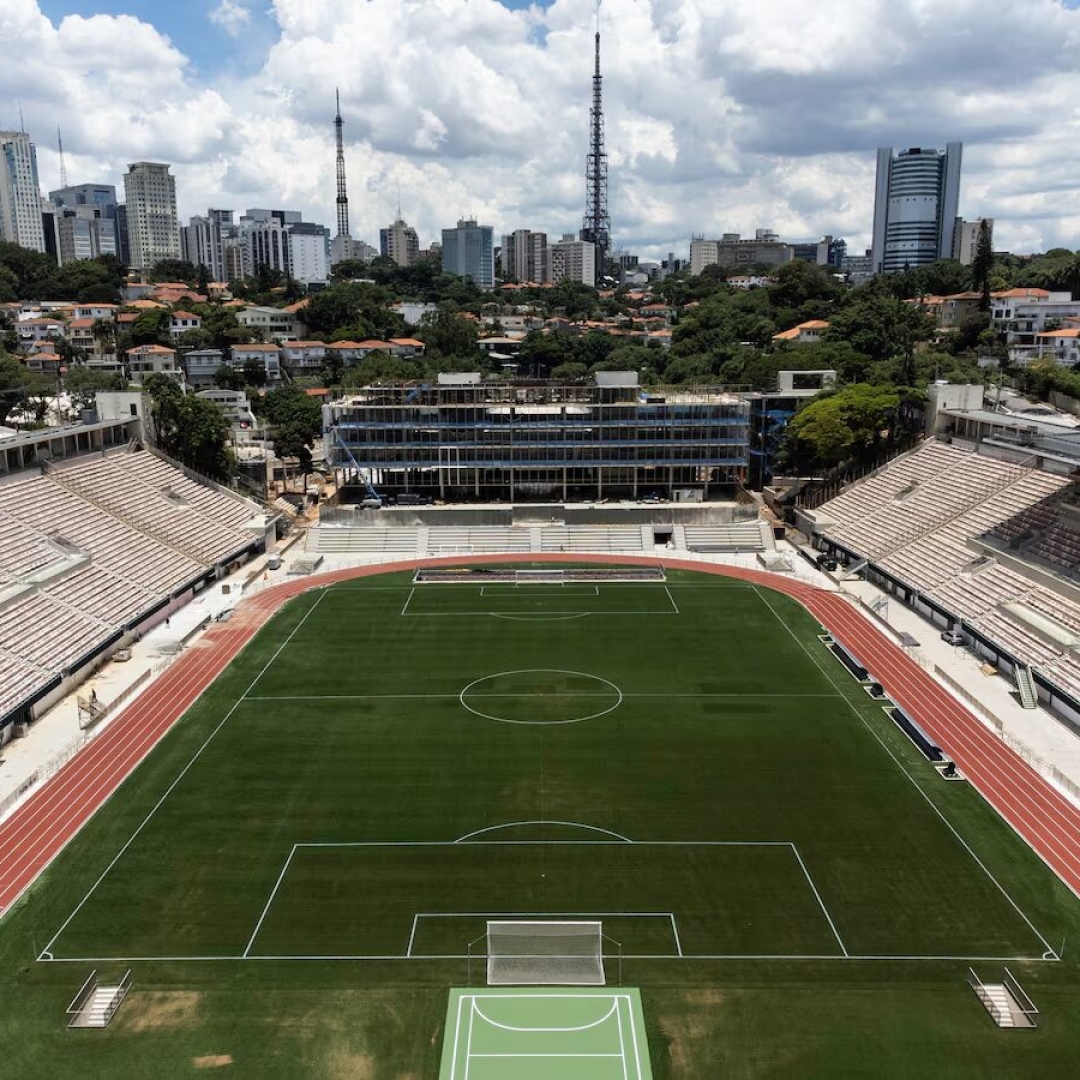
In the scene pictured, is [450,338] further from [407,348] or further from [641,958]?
[641,958]

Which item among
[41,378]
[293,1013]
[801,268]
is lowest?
[293,1013]

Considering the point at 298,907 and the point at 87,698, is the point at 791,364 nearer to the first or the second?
the point at 87,698

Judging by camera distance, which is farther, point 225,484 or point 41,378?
point 41,378

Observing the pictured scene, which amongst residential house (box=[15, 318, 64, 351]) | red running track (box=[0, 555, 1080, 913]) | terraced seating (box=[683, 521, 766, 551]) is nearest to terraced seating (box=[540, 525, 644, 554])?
terraced seating (box=[683, 521, 766, 551])

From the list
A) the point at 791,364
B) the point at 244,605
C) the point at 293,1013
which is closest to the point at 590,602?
the point at 244,605

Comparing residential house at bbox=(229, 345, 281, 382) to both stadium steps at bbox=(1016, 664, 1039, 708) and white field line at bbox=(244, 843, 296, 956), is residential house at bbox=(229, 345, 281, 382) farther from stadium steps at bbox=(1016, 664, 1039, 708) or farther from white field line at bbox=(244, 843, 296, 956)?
stadium steps at bbox=(1016, 664, 1039, 708)
